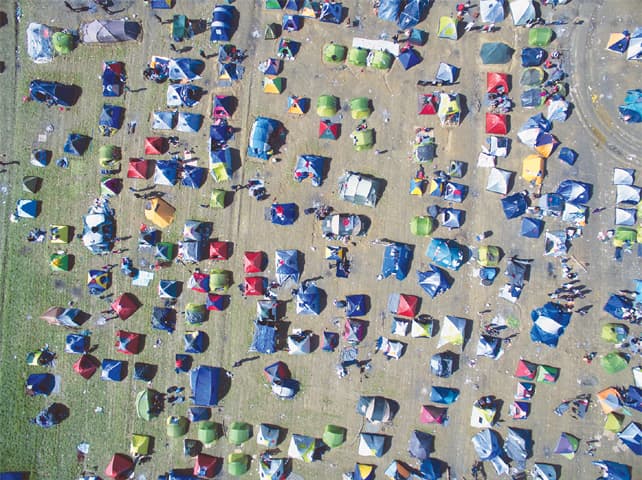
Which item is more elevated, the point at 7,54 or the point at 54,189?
the point at 7,54

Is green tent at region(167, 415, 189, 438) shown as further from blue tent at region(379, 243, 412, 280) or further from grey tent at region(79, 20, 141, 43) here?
grey tent at region(79, 20, 141, 43)

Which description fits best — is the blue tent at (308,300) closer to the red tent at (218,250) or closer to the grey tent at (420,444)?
the red tent at (218,250)

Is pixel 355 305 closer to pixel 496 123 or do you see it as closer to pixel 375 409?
pixel 375 409

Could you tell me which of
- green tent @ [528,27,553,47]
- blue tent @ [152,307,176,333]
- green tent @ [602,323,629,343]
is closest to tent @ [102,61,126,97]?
blue tent @ [152,307,176,333]

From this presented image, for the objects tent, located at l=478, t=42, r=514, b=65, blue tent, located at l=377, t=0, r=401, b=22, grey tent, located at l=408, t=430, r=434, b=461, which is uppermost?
blue tent, located at l=377, t=0, r=401, b=22

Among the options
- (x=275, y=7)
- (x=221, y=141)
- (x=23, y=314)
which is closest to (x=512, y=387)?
(x=221, y=141)

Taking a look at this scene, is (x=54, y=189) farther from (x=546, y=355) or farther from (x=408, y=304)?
(x=546, y=355)

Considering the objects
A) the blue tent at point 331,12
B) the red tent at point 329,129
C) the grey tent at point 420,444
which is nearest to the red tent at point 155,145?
the red tent at point 329,129
